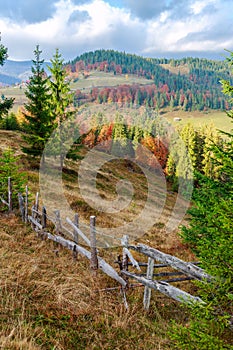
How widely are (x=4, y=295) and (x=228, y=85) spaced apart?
775 cm

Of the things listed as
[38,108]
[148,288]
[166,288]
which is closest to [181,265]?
[166,288]

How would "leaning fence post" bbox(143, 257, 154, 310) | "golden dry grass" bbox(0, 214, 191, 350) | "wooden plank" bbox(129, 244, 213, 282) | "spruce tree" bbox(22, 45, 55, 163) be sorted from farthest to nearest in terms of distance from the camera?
"spruce tree" bbox(22, 45, 55, 163) < "leaning fence post" bbox(143, 257, 154, 310) < "wooden plank" bbox(129, 244, 213, 282) < "golden dry grass" bbox(0, 214, 191, 350)

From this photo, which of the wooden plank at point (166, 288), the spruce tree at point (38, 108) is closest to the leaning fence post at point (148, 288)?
the wooden plank at point (166, 288)

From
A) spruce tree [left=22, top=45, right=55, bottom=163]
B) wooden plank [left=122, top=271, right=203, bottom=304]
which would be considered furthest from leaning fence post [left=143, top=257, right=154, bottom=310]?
spruce tree [left=22, top=45, right=55, bottom=163]

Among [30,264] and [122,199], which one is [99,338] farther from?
[122,199]

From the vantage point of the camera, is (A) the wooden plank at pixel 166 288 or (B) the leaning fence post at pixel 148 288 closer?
(A) the wooden plank at pixel 166 288

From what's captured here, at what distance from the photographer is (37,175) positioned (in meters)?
30.2

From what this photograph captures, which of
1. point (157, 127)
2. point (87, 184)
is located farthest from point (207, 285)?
point (157, 127)

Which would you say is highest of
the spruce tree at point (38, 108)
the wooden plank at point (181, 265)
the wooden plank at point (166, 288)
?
the spruce tree at point (38, 108)

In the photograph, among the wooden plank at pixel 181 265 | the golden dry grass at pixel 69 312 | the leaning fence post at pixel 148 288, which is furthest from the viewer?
the leaning fence post at pixel 148 288

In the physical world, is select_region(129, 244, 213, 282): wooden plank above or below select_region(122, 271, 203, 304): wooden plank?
above

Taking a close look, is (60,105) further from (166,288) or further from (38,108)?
(166,288)

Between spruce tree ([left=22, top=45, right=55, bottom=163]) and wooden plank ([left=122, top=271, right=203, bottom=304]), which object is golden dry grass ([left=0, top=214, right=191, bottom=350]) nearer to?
wooden plank ([left=122, top=271, right=203, bottom=304])

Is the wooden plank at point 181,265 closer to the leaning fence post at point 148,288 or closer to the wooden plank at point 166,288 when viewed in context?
the leaning fence post at point 148,288
